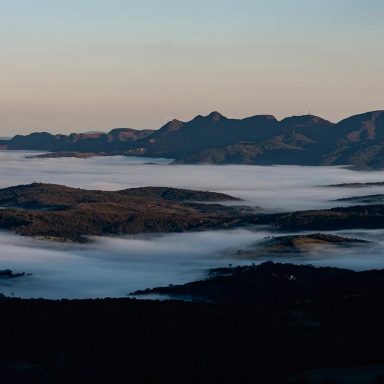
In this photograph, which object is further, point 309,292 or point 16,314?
point 309,292

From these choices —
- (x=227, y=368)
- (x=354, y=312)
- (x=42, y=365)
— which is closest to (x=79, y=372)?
(x=42, y=365)

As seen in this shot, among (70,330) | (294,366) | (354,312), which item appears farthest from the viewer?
(354,312)

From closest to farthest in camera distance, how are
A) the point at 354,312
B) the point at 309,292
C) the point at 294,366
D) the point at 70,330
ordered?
the point at 294,366
the point at 70,330
the point at 354,312
the point at 309,292

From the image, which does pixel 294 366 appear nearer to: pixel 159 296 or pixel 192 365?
pixel 192 365

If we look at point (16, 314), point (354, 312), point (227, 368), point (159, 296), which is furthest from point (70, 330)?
point (159, 296)

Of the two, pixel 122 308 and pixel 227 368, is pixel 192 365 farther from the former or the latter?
pixel 122 308

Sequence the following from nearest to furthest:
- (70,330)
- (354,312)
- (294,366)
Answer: (294,366), (70,330), (354,312)
